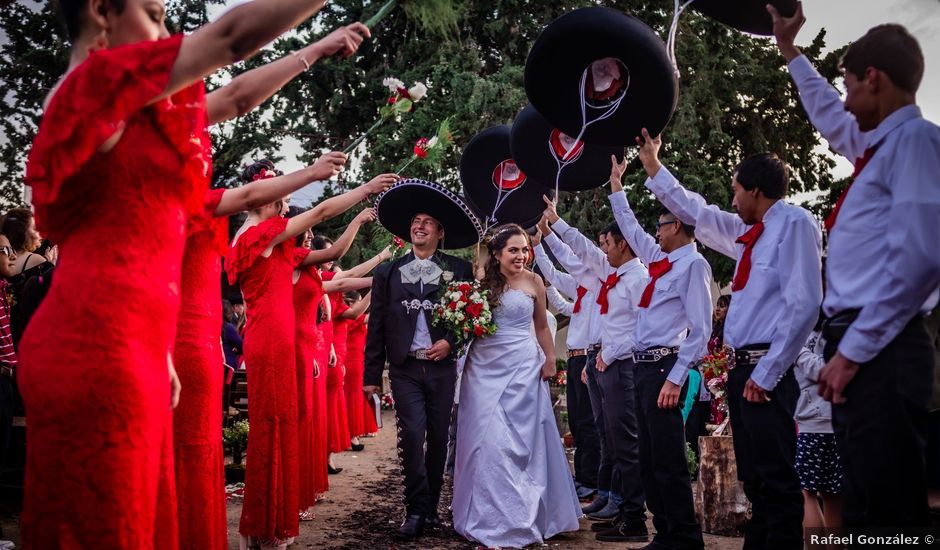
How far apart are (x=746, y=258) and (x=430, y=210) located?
11.6 feet

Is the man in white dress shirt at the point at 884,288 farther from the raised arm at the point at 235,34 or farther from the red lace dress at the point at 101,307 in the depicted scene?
the red lace dress at the point at 101,307

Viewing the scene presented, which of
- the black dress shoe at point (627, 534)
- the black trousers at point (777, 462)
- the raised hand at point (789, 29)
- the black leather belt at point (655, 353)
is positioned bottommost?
the black dress shoe at point (627, 534)

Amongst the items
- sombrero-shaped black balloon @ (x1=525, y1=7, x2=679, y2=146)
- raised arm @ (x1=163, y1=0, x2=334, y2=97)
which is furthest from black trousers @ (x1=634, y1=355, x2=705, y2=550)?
raised arm @ (x1=163, y1=0, x2=334, y2=97)

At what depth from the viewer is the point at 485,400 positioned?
6.56m

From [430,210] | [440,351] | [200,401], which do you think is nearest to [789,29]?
[200,401]

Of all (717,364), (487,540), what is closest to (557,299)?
(717,364)

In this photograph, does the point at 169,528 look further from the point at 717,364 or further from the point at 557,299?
the point at 557,299

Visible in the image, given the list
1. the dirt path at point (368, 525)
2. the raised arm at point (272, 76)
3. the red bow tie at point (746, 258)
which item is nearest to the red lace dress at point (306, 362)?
the dirt path at point (368, 525)

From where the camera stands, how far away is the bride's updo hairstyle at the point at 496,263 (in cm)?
694

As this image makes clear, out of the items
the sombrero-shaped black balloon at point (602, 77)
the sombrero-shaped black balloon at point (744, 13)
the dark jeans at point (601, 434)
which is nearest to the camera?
the sombrero-shaped black balloon at point (744, 13)

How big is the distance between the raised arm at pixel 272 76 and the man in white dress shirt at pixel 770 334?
286cm

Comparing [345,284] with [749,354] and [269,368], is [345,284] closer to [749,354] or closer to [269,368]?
[269,368]

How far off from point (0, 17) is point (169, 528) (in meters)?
13.6

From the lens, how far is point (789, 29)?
3564 mm
